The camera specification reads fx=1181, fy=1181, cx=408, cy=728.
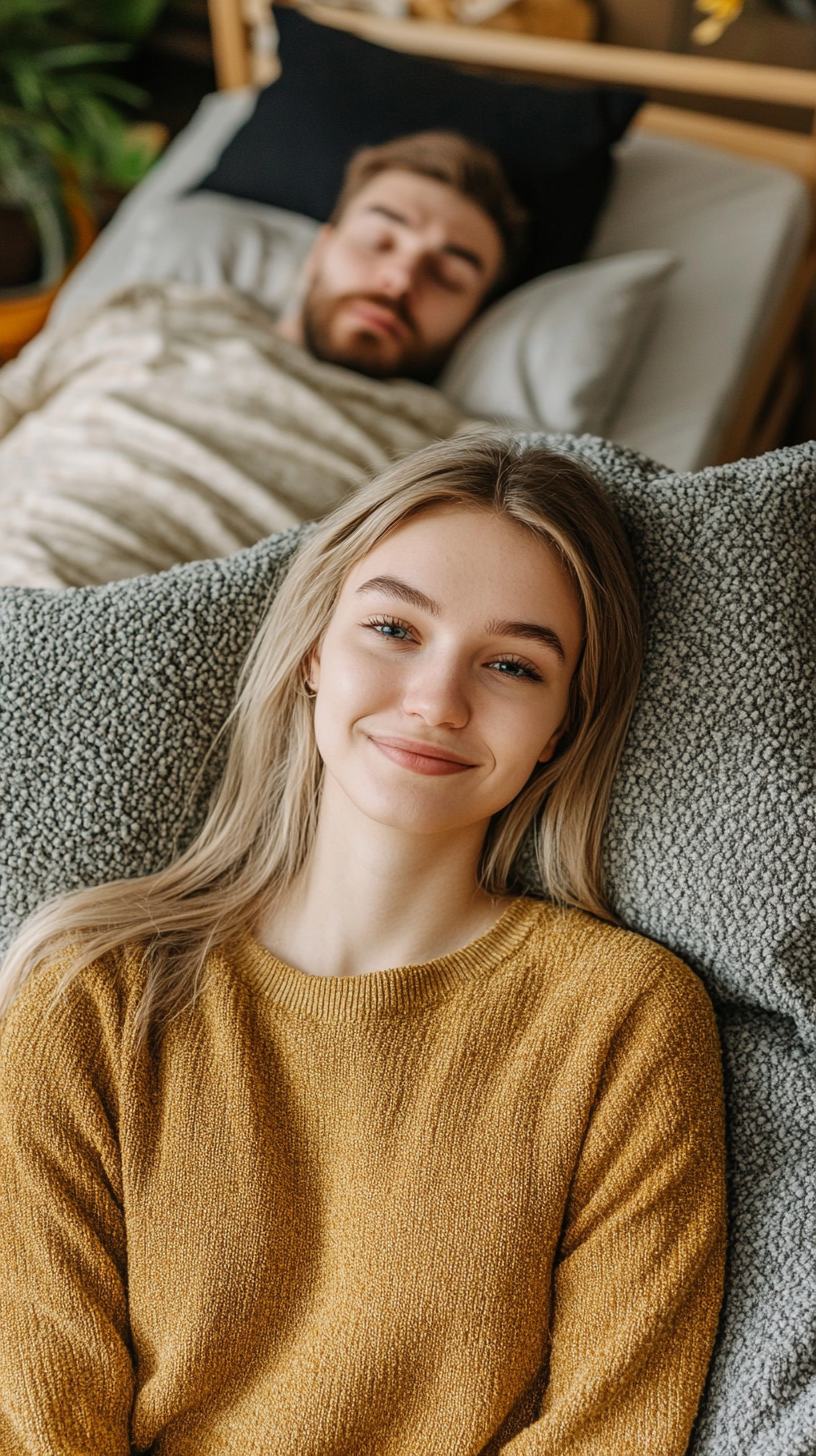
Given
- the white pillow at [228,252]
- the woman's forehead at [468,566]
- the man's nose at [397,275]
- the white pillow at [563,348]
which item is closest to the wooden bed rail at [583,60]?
the white pillow at [563,348]

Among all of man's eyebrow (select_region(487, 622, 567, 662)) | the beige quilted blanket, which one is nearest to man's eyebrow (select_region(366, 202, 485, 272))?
the beige quilted blanket

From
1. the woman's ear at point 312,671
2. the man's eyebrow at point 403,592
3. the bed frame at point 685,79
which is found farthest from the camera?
the bed frame at point 685,79

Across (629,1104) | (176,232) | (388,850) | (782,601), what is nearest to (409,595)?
(388,850)

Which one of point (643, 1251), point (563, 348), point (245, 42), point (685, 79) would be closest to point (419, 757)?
point (643, 1251)

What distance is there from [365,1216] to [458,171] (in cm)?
158

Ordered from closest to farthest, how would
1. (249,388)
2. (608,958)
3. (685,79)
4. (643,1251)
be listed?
(643,1251), (608,958), (249,388), (685,79)

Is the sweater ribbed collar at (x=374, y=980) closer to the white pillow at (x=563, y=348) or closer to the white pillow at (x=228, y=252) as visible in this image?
the white pillow at (x=563, y=348)

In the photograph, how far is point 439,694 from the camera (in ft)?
3.38

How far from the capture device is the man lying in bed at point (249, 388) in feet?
4.93

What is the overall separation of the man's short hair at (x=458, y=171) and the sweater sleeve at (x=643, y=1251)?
4.46ft

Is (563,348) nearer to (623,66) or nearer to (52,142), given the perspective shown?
(623,66)

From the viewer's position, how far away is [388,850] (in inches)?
45.3

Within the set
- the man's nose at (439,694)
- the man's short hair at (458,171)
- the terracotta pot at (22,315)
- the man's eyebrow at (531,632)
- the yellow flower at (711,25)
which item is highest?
the yellow flower at (711,25)

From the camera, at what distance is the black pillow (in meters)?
2.04
